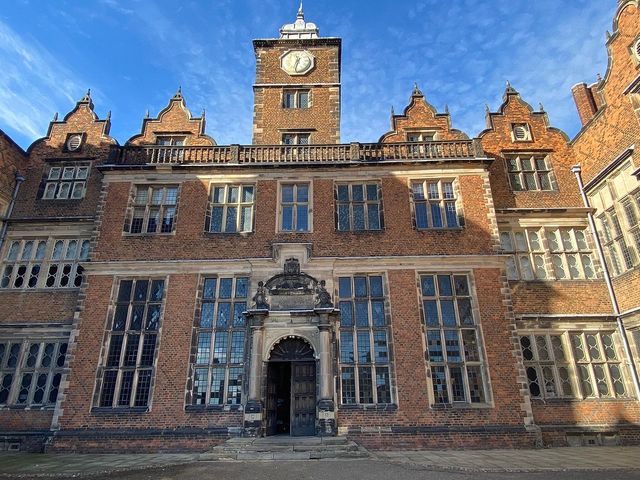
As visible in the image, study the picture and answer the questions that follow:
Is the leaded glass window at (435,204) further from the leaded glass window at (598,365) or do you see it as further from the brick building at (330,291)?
the leaded glass window at (598,365)

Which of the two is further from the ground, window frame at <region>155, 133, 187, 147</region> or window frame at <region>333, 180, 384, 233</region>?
window frame at <region>155, 133, 187, 147</region>

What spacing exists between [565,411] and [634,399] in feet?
7.83

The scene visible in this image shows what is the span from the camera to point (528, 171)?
17891 mm

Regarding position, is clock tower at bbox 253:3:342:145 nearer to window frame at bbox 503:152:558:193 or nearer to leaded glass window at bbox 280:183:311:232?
leaded glass window at bbox 280:183:311:232

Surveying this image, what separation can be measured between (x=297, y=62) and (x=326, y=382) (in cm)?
1598

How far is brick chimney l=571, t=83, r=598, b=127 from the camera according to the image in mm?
18328

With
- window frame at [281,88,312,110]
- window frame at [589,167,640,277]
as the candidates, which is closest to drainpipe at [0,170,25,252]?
window frame at [281,88,312,110]

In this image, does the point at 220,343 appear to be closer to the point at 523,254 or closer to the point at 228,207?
the point at 228,207

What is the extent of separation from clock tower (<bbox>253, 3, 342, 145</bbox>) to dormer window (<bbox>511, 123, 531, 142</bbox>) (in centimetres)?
795

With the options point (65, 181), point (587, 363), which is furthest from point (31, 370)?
point (587, 363)

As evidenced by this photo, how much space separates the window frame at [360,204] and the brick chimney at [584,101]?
33.1ft

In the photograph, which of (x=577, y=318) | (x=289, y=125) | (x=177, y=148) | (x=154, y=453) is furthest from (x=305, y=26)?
(x=154, y=453)

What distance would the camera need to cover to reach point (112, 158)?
54.6 ft

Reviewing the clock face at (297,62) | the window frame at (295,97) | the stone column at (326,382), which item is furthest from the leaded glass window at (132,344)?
the clock face at (297,62)
